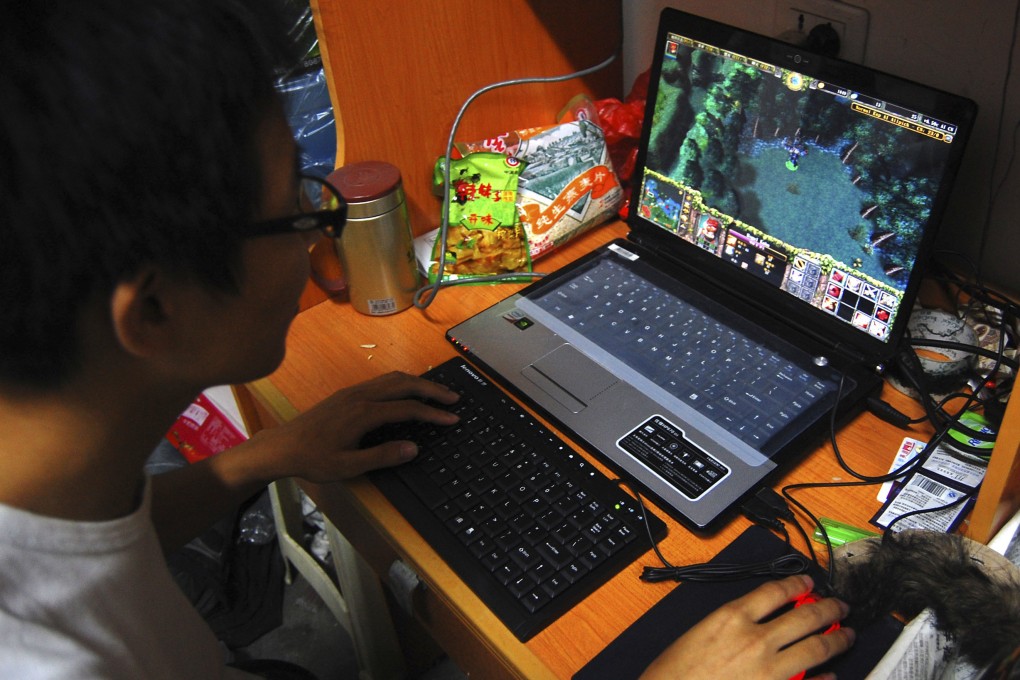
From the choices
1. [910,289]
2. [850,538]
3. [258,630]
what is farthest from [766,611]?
[258,630]

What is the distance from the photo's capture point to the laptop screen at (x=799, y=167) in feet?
2.56

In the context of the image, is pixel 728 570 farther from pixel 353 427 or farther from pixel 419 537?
pixel 353 427

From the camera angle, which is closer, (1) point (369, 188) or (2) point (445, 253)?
(1) point (369, 188)

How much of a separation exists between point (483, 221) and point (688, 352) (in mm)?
343

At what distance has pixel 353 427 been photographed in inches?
33.7

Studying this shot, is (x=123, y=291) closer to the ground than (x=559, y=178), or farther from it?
farther from it

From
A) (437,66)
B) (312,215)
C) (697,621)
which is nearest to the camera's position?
(312,215)

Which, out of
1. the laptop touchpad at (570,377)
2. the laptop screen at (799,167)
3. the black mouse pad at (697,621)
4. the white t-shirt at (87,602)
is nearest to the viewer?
the white t-shirt at (87,602)

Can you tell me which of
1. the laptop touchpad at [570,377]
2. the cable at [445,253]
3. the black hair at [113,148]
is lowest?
the laptop touchpad at [570,377]

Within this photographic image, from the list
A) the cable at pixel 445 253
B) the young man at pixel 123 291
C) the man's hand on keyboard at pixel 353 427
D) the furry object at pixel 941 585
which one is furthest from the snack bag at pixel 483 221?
the furry object at pixel 941 585

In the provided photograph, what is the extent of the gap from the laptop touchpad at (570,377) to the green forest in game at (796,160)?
256 mm

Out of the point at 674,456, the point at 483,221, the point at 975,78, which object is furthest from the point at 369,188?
the point at 975,78

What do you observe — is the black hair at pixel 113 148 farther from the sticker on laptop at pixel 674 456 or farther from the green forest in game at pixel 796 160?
the green forest in game at pixel 796 160

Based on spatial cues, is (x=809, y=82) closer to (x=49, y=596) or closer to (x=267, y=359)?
(x=267, y=359)
